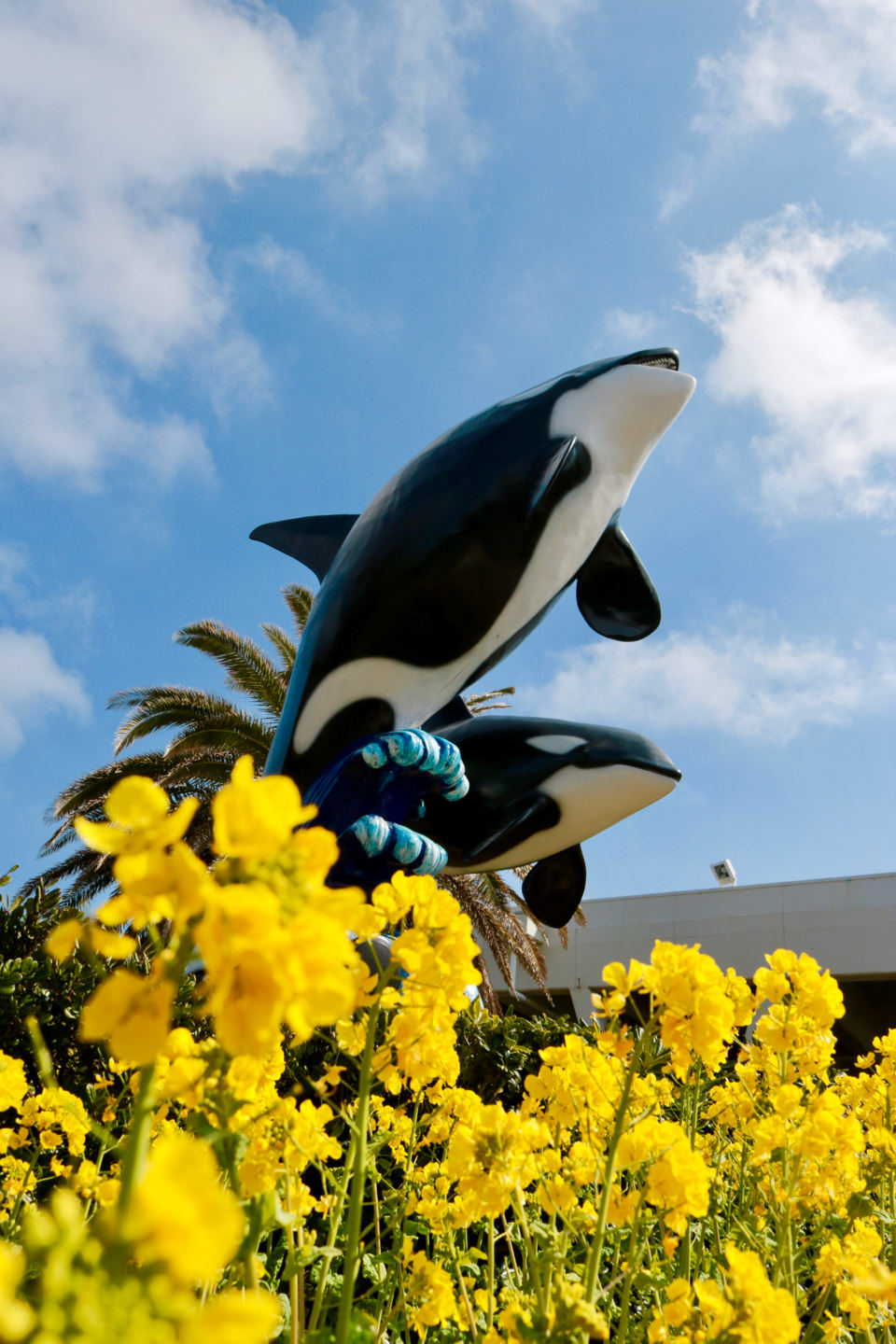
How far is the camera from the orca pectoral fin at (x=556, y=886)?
6.62m

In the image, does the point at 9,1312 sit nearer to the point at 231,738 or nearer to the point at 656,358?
the point at 656,358

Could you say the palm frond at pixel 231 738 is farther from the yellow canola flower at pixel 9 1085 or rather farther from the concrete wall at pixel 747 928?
the concrete wall at pixel 747 928

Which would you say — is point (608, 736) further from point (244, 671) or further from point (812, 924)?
point (812, 924)

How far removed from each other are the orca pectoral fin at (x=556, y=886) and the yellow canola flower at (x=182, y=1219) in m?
6.12

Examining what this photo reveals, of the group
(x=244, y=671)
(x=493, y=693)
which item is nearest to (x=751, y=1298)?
(x=244, y=671)

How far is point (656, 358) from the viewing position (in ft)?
21.9

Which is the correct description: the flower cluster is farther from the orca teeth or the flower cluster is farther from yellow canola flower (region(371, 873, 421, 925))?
the orca teeth

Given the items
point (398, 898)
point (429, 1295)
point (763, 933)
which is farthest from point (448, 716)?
point (763, 933)

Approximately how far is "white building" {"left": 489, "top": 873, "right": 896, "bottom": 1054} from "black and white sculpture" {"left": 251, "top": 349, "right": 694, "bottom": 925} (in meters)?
15.4

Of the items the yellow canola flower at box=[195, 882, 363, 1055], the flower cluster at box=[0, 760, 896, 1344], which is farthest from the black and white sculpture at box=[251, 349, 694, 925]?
the yellow canola flower at box=[195, 882, 363, 1055]

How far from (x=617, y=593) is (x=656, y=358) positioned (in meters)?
1.70

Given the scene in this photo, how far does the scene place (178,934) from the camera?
0.70m

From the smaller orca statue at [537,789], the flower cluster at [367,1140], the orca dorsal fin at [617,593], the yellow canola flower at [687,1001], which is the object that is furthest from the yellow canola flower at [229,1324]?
the orca dorsal fin at [617,593]

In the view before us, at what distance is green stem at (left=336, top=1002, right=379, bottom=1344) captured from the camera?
48.9 inches
